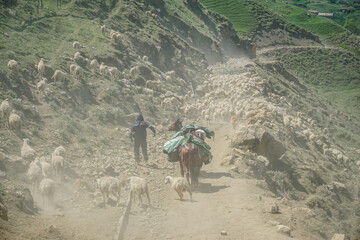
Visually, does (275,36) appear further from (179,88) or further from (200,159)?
(200,159)

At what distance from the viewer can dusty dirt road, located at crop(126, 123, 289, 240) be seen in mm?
7340

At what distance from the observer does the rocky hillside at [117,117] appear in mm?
7965

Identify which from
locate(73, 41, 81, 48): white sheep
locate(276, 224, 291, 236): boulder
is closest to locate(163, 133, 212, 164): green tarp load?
locate(276, 224, 291, 236): boulder

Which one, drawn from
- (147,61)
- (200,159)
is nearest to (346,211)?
(200,159)

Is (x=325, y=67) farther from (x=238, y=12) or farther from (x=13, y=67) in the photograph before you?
(x=13, y=67)

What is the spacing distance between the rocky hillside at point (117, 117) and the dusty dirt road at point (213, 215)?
1.11 feet

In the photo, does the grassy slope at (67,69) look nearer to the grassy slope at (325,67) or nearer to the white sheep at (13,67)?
the white sheep at (13,67)

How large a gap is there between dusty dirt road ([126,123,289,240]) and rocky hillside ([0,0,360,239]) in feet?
1.11

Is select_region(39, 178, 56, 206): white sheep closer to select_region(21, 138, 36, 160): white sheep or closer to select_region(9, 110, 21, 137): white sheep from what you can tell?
select_region(21, 138, 36, 160): white sheep

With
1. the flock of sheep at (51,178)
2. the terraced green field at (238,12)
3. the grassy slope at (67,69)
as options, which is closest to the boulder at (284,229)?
the flock of sheep at (51,178)

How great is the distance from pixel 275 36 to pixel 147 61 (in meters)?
53.0

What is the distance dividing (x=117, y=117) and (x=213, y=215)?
26.0 feet

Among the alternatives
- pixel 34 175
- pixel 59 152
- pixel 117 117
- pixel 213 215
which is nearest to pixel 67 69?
pixel 117 117

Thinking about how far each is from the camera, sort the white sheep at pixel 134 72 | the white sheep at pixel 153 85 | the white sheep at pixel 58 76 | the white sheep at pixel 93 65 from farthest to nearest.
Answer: the white sheep at pixel 153 85
the white sheep at pixel 134 72
the white sheep at pixel 93 65
the white sheep at pixel 58 76
